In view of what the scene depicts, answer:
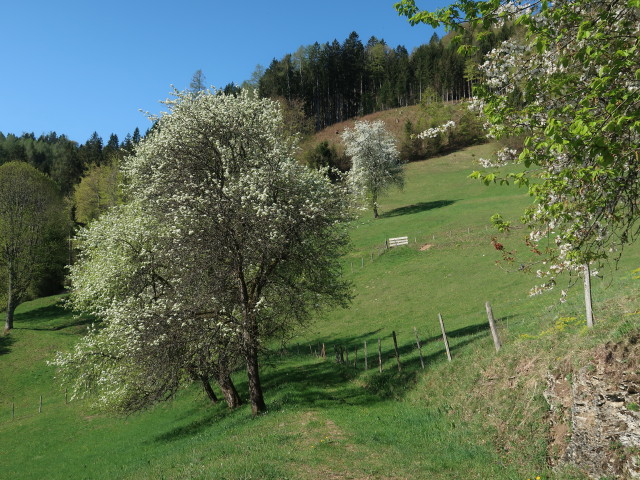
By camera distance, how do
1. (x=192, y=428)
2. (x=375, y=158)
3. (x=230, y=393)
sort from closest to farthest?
(x=192, y=428), (x=230, y=393), (x=375, y=158)

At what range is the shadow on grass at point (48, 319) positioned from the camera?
5638 centimetres

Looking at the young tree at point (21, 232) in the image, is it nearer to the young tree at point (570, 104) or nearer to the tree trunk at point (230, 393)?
A: the tree trunk at point (230, 393)

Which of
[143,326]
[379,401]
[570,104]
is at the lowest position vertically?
A: [379,401]

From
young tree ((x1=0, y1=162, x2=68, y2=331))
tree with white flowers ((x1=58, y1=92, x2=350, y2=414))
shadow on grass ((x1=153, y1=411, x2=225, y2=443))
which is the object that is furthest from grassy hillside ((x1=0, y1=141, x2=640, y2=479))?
young tree ((x1=0, y1=162, x2=68, y2=331))

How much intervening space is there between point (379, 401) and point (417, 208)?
2418 inches

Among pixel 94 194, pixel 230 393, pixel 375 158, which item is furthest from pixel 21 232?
pixel 375 158

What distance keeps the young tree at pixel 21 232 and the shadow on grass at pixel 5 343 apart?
2503mm

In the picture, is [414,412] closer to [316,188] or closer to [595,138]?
[316,188]

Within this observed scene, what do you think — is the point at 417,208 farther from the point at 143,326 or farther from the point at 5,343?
the point at 143,326

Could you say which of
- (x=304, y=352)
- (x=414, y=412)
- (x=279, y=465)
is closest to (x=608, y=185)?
(x=279, y=465)

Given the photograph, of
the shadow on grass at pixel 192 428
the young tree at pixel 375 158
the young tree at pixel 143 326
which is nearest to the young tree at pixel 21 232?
the young tree at pixel 143 326

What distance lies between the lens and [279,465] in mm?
13445

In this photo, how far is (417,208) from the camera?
79.6m

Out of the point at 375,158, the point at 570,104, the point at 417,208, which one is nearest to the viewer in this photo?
the point at 570,104
